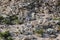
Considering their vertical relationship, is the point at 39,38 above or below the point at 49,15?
below

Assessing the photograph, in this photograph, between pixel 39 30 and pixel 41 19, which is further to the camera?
pixel 41 19

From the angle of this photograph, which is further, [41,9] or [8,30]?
[41,9]

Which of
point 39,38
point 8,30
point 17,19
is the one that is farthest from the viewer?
point 17,19

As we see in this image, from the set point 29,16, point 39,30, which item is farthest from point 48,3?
point 39,30

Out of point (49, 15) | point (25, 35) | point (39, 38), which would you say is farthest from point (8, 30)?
point (49, 15)

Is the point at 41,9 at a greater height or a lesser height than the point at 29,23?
greater

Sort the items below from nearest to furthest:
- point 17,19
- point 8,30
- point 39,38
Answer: point 39,38
point 8,30
point 17,19

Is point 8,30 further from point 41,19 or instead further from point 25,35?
point 41,19

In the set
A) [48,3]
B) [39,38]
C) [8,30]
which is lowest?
[39,38]

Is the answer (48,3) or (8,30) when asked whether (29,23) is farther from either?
(48,3)
